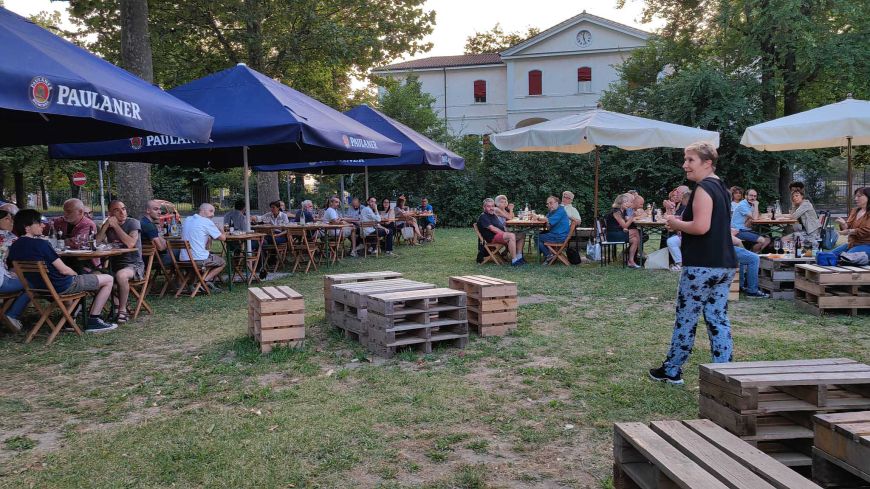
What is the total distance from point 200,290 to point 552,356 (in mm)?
6039

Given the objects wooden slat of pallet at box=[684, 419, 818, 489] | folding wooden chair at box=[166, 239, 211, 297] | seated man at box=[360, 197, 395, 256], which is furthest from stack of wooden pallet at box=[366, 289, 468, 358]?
seated man at box=[360, 197, 395, 256]

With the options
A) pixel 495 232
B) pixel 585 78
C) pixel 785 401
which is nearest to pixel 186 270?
pixel 495 232

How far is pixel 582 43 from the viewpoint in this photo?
37.4 m

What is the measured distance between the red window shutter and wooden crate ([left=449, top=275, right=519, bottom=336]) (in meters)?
35.5

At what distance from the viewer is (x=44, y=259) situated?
6.39 m

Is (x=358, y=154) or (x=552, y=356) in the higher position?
(x=358, y=154)

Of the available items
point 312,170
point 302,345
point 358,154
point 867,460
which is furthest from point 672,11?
point 867,460

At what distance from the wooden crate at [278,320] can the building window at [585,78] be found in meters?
34.8

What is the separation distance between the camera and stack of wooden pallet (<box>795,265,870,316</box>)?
722 centimetres

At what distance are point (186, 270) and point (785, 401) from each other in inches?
325

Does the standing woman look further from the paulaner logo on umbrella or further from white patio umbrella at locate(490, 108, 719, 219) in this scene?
white patio umbrella at locate(490, 108, 719, 219)

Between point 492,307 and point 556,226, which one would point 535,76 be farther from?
point 492,307

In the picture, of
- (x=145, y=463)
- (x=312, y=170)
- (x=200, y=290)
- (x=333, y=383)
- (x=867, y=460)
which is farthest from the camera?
(x=312, y=170)

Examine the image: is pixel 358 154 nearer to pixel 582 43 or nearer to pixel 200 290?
pixel 200 290
